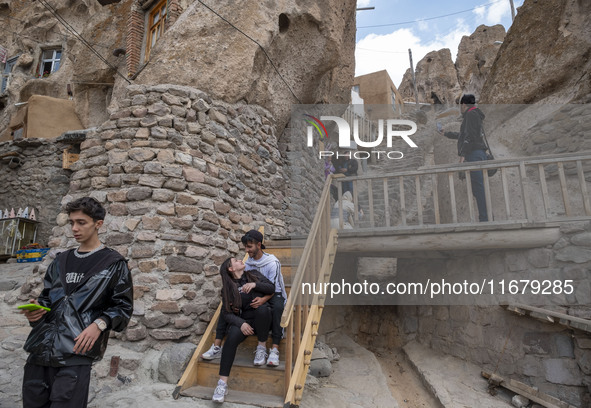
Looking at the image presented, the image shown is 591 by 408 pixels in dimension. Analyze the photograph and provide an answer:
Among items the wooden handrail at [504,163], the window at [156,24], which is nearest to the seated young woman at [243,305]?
the wooden handrail at [504,163]

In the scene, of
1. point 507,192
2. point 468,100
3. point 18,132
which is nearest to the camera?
point 507,192

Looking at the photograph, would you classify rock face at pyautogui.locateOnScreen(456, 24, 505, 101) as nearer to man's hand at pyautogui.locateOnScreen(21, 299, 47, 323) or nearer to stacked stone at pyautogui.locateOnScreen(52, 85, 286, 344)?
stacked stone at pyautogui.locateOnScreen(52, 85, 286, 344)

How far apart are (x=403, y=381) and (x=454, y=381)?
73cm

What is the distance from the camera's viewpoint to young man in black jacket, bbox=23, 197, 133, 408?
1.90 m

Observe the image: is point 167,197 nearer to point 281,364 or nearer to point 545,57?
point 281,364

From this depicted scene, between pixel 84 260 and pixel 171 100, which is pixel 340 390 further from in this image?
pixel 171 100

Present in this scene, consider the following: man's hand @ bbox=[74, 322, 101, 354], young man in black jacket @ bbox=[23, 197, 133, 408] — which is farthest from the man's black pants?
man's hand @ bbox=[74, 322, 101, 354]

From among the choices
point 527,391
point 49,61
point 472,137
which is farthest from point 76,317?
point 49,61

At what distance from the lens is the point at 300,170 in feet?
22.2

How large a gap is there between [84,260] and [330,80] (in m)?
6.61

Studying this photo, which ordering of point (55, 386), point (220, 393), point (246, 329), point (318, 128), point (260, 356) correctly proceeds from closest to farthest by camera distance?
point (55, 386), point (220, 393), point (246, 329), point (260, 356), point (318, 128)

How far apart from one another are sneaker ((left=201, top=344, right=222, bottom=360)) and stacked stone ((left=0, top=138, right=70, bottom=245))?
7638mm

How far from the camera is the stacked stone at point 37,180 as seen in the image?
916cm

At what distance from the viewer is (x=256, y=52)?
5.25m
